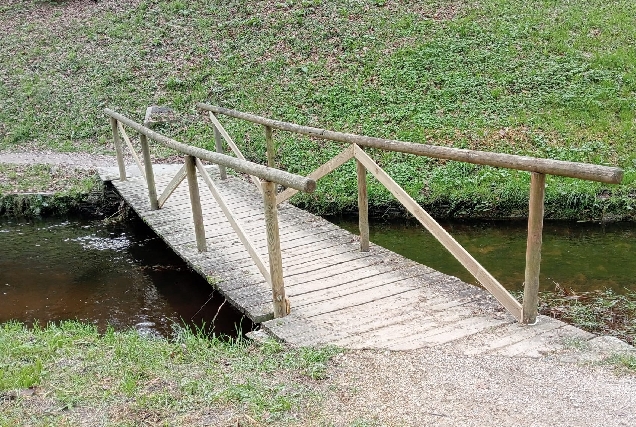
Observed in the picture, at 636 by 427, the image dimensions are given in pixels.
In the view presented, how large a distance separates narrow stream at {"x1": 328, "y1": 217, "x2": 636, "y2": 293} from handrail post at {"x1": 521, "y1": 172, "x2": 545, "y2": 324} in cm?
213

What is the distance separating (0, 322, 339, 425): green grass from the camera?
130 inches

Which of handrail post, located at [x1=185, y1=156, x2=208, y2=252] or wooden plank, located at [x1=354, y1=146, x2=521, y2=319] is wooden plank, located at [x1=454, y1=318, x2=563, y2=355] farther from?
handrail post, located at [x1=185, y1=156, x2=208, y2=252]

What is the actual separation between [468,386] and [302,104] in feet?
32.3

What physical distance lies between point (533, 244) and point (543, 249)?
3.75 meters

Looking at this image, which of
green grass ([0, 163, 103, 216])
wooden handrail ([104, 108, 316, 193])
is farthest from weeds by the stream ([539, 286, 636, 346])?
green grass ([0, 163, 103, 216])

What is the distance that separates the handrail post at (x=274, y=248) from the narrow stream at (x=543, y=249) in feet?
9.54

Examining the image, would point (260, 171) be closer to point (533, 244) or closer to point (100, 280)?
point (533, 244)

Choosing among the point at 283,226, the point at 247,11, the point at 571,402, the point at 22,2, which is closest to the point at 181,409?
the point at 571,402

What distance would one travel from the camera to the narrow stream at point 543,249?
6.63m

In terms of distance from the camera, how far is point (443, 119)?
11352 mm

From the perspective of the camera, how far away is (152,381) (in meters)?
3.69

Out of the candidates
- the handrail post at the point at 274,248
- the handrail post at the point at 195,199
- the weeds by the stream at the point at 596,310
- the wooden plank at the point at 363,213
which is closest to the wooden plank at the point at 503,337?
the weeds by the stream at the point at 596,310

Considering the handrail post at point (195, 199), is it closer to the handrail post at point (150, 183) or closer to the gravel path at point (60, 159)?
the handrail post at point (150, 183)

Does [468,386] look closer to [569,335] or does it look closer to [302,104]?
[569,335]
